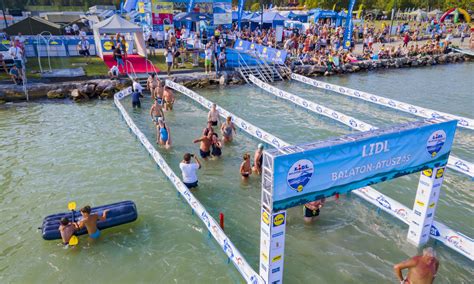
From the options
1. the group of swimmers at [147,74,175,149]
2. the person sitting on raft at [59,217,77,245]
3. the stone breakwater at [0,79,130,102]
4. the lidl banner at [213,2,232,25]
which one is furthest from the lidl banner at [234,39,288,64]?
the person sitting on raft at [59,217,77,245]

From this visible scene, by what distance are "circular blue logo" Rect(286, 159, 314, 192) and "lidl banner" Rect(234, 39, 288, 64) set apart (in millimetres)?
20746

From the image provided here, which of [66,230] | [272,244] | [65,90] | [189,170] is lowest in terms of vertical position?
[66,230]

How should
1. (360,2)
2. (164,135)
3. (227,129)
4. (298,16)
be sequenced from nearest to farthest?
(164,135), (227,129), (298,16), (360,2)

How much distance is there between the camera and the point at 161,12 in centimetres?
3031

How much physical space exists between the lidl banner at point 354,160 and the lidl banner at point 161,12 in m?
27.4

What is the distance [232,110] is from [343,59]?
1451cm

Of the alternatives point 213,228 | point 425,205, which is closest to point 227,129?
point 213,228

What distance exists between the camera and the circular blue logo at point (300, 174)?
18.9 ft

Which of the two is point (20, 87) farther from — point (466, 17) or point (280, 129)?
point (466, 17)

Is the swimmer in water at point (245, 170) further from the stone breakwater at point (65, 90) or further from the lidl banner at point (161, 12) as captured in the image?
the lidl banner at point (161, 12)

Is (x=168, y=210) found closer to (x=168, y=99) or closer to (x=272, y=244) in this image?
(x=272, y=244)

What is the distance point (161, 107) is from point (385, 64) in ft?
74.1

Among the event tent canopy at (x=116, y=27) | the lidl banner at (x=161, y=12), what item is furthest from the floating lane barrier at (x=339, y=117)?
the lidl banner at (x=161, y=12)

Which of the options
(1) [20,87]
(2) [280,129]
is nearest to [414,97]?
(2) [280,129]
